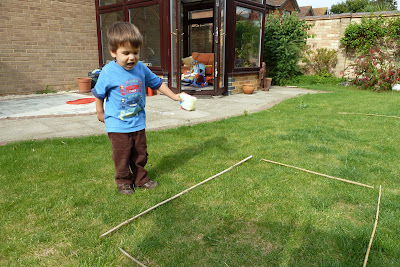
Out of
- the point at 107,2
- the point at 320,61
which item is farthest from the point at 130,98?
the point at 320,61

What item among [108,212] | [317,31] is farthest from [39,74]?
[317,31]

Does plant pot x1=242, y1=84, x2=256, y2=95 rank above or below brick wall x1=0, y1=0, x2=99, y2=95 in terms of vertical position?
below

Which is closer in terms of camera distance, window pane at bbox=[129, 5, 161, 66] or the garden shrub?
window pane at bbox=[129, 5, 161, 66]

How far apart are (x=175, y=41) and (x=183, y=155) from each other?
5.29 metres

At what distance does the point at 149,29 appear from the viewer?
8742mm

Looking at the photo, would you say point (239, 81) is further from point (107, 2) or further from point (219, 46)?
point (107, 2)

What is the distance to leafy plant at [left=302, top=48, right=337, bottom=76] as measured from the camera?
12.4 metres

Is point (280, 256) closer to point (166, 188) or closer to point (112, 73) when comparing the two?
point (166, 188)

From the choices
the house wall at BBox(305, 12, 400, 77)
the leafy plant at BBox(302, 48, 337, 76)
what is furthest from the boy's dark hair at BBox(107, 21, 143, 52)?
the house wall at BBox(305, 12, 400, 77)

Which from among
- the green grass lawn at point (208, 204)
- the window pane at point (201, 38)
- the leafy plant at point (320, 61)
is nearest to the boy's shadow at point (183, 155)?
the green grass lawn at point (208, 204)

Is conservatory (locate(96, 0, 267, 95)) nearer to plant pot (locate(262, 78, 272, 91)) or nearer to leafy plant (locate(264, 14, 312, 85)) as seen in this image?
plant pot (locate(262, 78, 272, 91))

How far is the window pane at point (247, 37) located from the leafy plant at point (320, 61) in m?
3.98

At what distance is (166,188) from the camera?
2723 millimetres

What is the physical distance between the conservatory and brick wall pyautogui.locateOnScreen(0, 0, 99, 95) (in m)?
0.50
